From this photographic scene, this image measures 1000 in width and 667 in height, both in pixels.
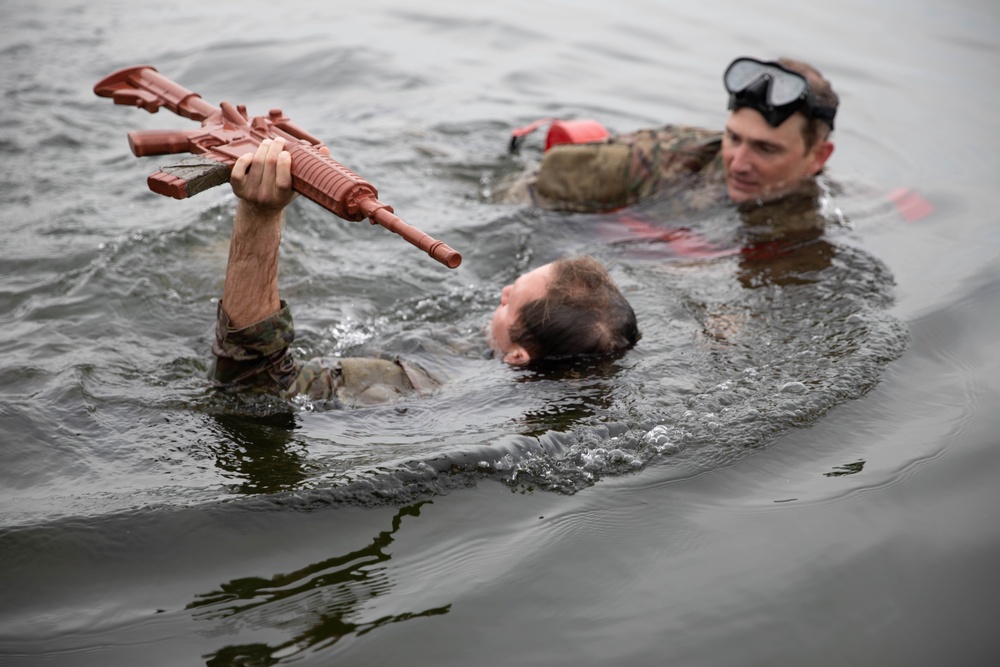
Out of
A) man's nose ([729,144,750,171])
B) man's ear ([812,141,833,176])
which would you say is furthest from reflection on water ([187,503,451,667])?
man's ear ([812,141,833,176])

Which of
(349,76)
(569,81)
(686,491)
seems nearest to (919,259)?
(686,491)

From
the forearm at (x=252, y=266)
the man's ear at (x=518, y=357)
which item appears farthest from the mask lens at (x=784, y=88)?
the forearm at (x=252, y=266)

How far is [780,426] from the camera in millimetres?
3801

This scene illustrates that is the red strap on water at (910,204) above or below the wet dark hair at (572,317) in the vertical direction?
above

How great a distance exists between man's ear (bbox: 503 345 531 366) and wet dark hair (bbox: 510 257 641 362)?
17mm

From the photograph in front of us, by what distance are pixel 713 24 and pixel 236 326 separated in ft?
28.9

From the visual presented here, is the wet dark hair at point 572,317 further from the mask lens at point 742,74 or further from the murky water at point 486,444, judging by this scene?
the mask lens at point 742,74

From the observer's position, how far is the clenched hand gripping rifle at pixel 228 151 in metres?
3.04

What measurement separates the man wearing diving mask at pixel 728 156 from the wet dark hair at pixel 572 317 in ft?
7.17

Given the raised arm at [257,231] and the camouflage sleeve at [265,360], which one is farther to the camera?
the camouflage sleeve at [265,360]

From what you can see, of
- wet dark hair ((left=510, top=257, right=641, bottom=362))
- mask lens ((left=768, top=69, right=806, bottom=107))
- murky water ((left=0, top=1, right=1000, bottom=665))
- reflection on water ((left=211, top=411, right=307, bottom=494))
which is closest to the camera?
murky water ((left=0, top=1, right=1000, bottom=665))

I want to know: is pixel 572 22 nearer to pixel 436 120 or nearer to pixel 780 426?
pixel 436 120

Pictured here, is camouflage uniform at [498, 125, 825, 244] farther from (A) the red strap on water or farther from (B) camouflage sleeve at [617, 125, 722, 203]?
(A) the red strap on water

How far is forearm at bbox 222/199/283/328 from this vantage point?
331 centimetres
